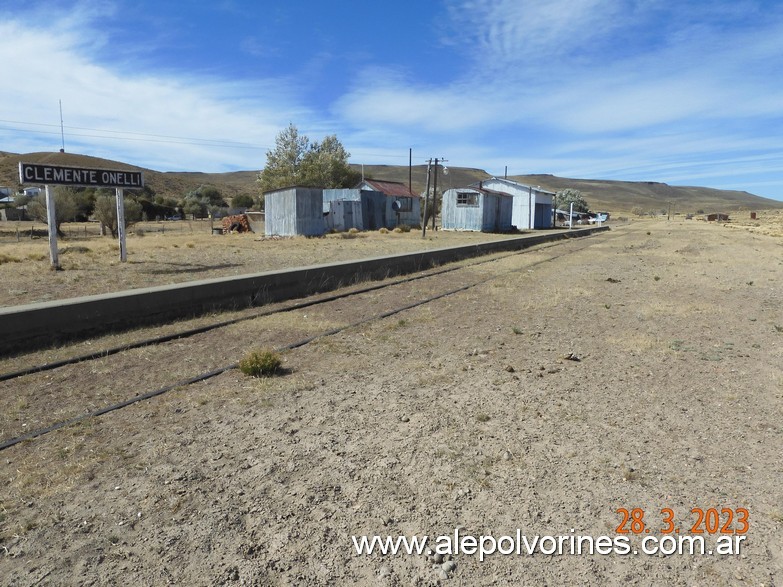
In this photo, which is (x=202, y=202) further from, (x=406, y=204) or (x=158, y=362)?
(x=158, y=362)

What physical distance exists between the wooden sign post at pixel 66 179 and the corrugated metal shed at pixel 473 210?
105 feet

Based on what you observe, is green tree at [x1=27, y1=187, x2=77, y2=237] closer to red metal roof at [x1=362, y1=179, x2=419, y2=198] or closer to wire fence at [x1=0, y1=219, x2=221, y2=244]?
wire fence at [x1=0, y1=219, x2=221, y2=244]

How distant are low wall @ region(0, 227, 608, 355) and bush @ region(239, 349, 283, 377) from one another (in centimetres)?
326

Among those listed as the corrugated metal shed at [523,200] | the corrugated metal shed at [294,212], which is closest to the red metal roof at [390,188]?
the corrugated metal shed at [523,200]

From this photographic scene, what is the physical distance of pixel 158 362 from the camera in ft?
23.5

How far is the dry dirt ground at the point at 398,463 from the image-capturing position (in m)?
3.01

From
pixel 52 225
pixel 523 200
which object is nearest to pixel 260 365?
pixel 52 225

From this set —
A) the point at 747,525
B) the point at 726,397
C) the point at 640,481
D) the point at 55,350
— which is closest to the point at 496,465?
the point at 640,481

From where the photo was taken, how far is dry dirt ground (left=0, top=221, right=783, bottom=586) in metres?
3.01

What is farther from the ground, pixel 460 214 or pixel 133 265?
pixel 460 214

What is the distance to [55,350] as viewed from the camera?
762 cm

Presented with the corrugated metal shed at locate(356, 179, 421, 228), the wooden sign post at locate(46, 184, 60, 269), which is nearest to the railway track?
the wooden sign post at locate(46, 184, 60, 269)

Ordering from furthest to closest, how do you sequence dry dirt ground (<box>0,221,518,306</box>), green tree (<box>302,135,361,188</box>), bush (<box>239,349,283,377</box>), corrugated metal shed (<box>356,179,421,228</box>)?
green tree (<box>302,135,361,188</box>), corrugated metal shed (<box>356,179,421,228</box>), dry dirt ground (<box>0,221,518,306</box>), bush (<box>239,349,283,377</box>)

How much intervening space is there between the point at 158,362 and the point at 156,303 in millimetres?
2630
